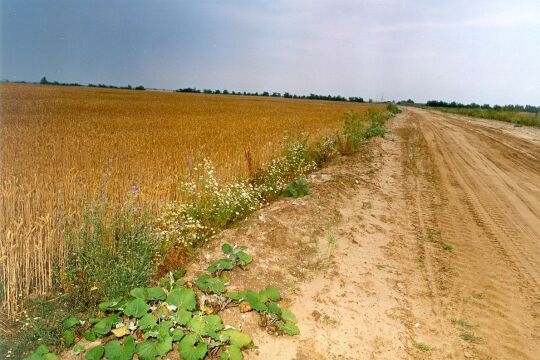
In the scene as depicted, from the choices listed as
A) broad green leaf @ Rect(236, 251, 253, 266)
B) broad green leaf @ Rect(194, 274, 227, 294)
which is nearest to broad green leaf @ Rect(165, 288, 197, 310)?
broad green leaf @ Rect(194, 274, 227, 294)

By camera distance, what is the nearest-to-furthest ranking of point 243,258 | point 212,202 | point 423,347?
point 423,347 → point 243,258 → point 212,202

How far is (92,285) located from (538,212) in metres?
7.87

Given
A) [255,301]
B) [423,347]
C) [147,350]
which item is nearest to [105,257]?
[147,350]

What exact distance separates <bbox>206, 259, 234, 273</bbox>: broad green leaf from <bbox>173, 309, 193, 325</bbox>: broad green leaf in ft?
3.04

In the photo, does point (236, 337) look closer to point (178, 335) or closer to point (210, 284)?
point (178, 335)

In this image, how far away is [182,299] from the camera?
3500 mm

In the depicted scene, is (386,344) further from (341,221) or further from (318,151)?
(318,151)

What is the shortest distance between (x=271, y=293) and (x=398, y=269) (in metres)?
1.89

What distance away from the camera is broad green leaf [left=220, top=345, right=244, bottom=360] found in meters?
3.04

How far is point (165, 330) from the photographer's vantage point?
3.18m

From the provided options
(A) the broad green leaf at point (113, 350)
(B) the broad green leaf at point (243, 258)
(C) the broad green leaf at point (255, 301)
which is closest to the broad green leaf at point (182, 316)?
(A) the broad green leaf at point (113, 350)

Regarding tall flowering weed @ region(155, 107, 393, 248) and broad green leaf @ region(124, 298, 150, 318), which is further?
tall flowering weed @ region(155, 107, 393, 248)

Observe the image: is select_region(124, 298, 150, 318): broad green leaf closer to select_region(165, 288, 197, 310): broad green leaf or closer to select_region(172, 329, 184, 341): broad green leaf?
select_region(165, 288, 197, 310): broad green leaf

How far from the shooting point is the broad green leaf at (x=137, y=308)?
10.8ft
